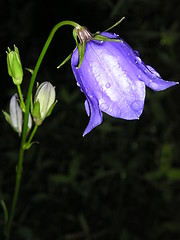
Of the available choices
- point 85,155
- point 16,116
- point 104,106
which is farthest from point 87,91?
point 85,155

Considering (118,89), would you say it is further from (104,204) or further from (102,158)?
(104,204)

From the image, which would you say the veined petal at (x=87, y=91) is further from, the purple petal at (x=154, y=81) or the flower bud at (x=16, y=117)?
the flower bud at (x=16, y=117)

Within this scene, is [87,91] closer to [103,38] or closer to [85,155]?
[103,38]

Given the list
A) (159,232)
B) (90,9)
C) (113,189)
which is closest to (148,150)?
(113,189)

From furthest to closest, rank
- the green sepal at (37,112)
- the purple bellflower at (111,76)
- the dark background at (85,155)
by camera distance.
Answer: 1. the dark background at (85,155)
2. the green sepal at (37,112)
3. the purple bellflower at (111,76)

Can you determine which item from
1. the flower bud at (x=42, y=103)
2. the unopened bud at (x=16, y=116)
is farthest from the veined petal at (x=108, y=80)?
the unopened bud at (x=16, y=116)

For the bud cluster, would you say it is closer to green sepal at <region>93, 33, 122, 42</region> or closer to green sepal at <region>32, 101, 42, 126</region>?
green sepal at <region>32, 101, 42, 126</region>
